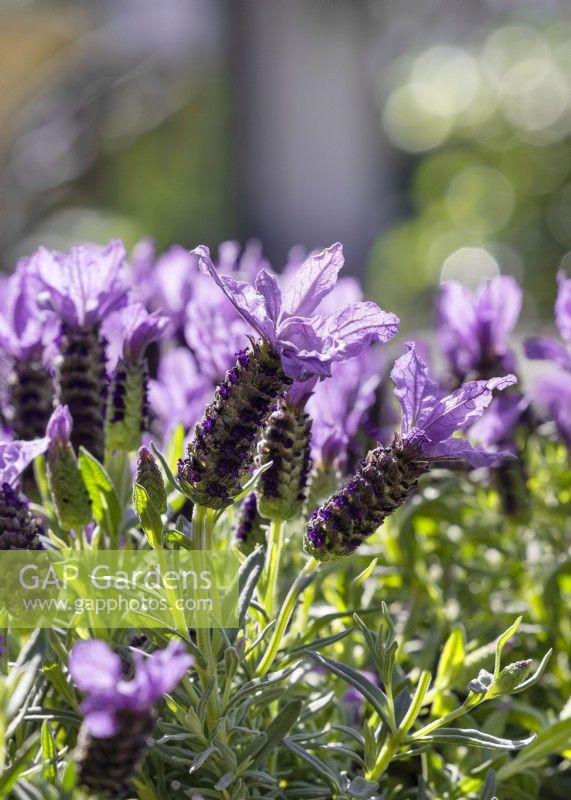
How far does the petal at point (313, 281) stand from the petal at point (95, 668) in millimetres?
258

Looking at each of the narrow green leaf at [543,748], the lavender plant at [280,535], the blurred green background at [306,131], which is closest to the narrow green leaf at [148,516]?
the lavender plant at [280,535]

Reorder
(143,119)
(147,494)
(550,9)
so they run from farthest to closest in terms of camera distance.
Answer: (143,119) < (550,9) < (147,494)

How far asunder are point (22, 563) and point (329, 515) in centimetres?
20

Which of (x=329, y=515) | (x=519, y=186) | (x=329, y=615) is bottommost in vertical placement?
(x=519, y=186)

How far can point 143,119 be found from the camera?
6762 millimetres

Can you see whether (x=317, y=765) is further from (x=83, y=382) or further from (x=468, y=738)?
(x=83, y=382)

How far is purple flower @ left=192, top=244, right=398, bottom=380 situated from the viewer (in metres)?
0.60

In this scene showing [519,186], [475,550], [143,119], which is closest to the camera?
[475,550]

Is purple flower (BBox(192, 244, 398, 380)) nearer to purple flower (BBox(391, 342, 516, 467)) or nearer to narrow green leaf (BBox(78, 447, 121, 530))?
purple flower (BBox(391, 342, 516, 467))

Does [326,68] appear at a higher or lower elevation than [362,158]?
higher

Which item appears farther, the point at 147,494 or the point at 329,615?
the point at 329,615

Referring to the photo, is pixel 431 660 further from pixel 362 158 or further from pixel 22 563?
pixel 362 158

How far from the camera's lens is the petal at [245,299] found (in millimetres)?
601

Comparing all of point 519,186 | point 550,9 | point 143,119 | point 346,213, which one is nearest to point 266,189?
point 346,213
